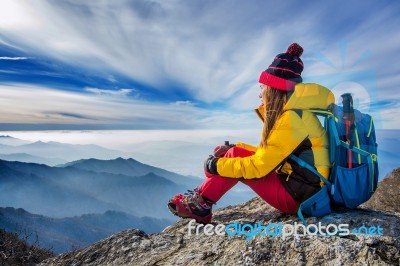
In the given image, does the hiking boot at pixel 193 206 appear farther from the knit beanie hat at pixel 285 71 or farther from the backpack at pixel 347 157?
the knit beanie hat at pixel 285 71

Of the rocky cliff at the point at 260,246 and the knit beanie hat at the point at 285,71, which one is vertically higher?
the knit beanie hat at the point at 285,71

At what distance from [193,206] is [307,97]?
2895mm

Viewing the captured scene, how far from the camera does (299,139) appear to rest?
533cm

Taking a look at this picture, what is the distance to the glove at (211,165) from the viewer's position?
5.98 metres

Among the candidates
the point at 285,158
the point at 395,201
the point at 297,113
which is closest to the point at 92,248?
the point at 285,158

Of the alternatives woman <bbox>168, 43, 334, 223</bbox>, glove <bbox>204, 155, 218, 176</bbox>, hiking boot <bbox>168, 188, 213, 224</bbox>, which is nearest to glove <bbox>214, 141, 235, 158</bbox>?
woman <bbox>168, 43, 334, 223</bbox>

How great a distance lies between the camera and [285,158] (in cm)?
539

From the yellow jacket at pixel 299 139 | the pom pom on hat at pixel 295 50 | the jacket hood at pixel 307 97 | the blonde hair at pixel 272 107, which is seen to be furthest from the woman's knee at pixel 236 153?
the pom pom on hat at pixel 295 50

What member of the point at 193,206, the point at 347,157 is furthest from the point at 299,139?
the point at 193,206

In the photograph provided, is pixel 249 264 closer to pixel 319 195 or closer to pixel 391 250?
pixel 319 195

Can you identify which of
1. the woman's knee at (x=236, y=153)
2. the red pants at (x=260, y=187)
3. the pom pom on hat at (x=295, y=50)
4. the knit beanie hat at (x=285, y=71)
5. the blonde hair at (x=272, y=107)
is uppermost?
the pom pom on hat at (x=295, y=50)

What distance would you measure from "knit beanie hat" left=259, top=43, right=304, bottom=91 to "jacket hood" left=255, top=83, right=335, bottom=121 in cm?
25

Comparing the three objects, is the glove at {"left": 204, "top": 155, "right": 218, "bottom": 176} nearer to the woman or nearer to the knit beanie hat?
the woman

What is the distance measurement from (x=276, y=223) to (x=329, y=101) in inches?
90.9
